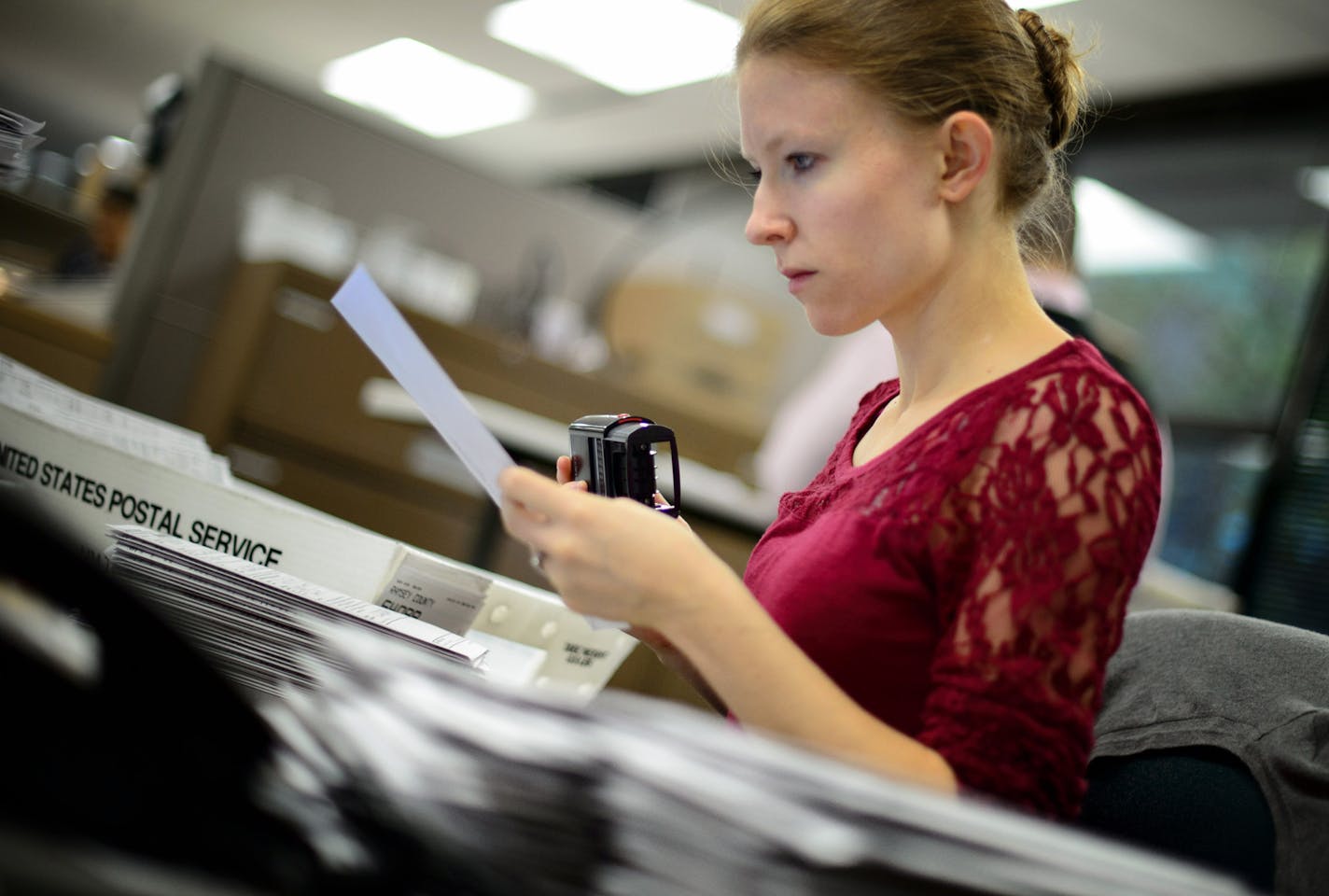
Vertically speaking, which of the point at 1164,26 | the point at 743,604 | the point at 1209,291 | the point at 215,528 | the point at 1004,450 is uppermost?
the point at 1164,26

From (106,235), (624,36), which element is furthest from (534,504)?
(624,36)

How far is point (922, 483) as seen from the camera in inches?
26.7

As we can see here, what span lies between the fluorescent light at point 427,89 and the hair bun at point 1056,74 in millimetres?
5438

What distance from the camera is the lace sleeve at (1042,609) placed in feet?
1.91

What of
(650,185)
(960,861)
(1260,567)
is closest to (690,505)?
(960,861)

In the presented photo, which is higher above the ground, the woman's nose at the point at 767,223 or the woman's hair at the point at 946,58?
the woman's hair at the point at 946,58

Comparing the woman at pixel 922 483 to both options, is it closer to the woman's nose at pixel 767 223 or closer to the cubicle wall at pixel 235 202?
the woman's nose at pixel 767 223

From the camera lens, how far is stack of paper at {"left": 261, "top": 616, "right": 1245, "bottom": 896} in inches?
13.4

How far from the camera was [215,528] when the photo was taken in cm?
82

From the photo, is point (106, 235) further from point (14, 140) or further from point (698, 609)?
point (698, 609)

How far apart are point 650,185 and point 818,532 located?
267 inches

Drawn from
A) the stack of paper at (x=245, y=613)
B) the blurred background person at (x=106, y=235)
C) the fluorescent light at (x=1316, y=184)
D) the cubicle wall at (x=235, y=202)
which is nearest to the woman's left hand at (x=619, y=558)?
the stack of paper at (x=245, y=613)

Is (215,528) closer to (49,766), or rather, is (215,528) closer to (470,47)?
(49,766)

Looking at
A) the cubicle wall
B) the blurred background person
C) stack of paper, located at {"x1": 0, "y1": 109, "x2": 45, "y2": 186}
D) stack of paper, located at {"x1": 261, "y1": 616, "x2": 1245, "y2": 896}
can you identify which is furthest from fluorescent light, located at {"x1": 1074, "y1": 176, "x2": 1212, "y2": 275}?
stack of paper, located at {"x1": 261, "y1": 616, "x2": 1245, "y2": 896}
